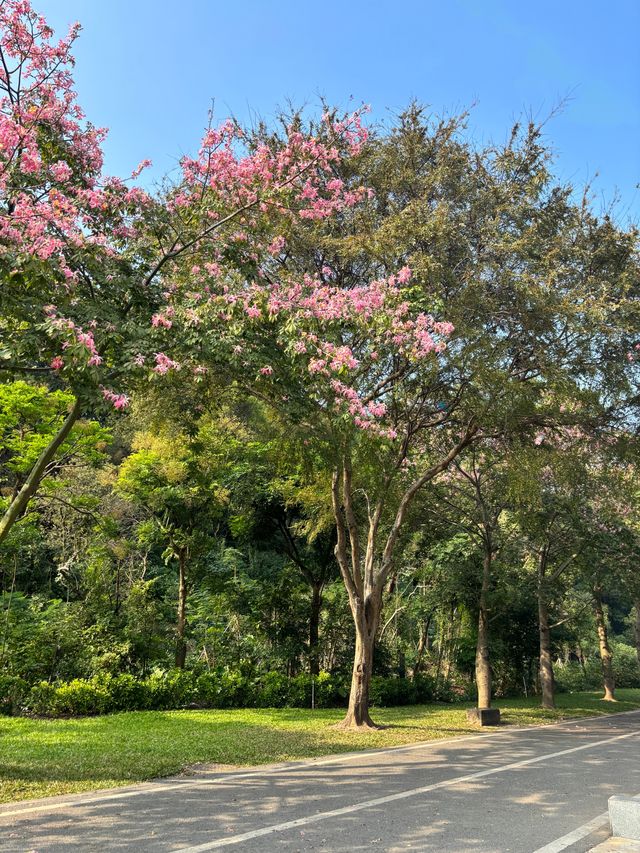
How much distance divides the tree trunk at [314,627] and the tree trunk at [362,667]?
5.72 metres

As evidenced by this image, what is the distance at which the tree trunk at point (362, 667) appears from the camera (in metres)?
12.4

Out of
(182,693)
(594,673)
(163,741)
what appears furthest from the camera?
(594,673)

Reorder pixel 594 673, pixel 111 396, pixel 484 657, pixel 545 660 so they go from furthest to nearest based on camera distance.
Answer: pixel 594 673 < pixel 545 660 < pixel 484 657 < pixel 111 396

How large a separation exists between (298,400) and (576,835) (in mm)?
4760

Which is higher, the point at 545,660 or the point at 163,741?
the point at 545,660

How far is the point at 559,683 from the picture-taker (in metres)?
28.8

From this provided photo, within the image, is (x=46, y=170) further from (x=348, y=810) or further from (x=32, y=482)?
(x=348, y=810)

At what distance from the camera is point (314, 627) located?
18.8 m

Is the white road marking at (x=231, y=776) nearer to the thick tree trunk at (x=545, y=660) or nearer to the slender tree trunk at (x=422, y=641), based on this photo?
the thick tree trunk at (x=545, y=660)

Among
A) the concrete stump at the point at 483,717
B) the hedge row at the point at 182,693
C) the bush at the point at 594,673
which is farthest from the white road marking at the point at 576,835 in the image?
the bush at the point at 594,673

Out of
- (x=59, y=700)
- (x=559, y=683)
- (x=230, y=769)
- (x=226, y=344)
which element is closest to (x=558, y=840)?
(x=230, y=769)

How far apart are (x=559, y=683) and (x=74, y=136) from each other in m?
29.2

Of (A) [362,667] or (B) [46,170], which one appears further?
(A) [362,667]

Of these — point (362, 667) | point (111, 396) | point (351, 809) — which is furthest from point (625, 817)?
point (362, 667)
